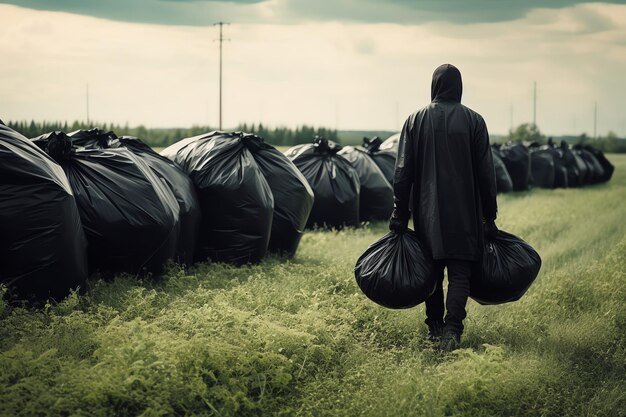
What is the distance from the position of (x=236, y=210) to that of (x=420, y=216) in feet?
7.32

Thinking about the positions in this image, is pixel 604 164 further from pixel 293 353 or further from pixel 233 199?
pixel 293 353

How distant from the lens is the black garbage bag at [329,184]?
9273 mm

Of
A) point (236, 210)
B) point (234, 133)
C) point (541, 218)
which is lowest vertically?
point (541, 218)

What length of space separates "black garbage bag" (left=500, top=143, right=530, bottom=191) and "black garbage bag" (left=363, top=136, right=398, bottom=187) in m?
6.02

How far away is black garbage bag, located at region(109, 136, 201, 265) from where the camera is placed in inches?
239

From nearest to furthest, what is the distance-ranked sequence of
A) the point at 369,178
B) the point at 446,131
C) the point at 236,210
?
1. the point at 446,131
2. the point at 236,210
3. the point at 369,178

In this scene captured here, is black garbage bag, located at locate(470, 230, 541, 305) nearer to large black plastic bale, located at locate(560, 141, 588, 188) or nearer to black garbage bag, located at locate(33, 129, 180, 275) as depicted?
black garbage bag, located at locate(33, 129, 180, 275)

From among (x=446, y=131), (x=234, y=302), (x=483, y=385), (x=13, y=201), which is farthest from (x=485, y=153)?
(x=13, y=201)

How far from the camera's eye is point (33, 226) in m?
4.61

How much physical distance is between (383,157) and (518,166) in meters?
6.90

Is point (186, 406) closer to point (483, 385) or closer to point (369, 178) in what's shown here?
point (483, 385)

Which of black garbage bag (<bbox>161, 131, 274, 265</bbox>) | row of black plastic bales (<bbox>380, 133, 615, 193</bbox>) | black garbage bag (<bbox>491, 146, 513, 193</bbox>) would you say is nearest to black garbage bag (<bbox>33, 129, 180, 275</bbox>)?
black garbage bag (<bbox>161, 131, 274, 265</bbox>)

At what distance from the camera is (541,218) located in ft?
36.5

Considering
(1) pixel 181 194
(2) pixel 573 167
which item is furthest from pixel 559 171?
(1) pixel 181 194
